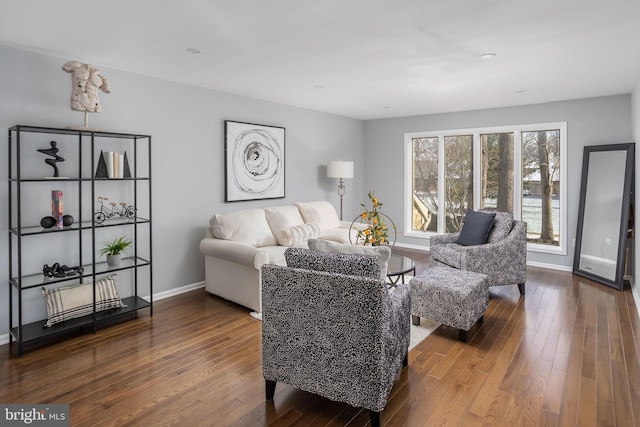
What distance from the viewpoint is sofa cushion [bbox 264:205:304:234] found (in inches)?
191

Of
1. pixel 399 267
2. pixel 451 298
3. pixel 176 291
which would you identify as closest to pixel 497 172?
pixel 399 267

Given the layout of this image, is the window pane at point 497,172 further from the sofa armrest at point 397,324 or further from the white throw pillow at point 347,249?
the sofa armrest at point 397,324

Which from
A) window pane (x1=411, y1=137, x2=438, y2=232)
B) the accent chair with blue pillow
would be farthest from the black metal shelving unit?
window pane (x1=411, y1=137, x2=438, y2=232)

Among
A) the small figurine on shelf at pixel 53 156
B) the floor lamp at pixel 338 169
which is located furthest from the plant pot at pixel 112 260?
the floor lamp at pixel 338 169

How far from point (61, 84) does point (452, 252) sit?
4.12 meters

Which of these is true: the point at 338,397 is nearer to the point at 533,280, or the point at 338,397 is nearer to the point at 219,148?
the point at 219,148

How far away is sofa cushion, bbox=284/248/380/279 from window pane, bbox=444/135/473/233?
4826mm

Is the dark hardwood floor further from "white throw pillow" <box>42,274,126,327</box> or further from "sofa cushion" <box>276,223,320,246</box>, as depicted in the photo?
"sofa cushion" <box>276,223,320,246</box>

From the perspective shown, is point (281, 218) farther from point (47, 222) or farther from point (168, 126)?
point (47, 222)

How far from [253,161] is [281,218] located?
2.86 feet

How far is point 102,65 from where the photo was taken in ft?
11.9

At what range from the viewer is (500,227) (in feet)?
15.0

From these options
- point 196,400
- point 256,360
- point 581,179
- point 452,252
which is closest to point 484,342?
point 452,252

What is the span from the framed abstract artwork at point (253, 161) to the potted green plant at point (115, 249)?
1362 mm
